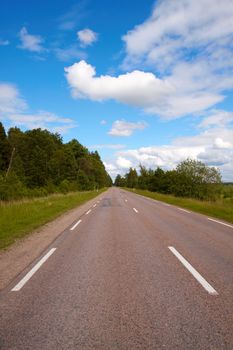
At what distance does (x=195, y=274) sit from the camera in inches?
245

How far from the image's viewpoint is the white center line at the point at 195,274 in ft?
17.3

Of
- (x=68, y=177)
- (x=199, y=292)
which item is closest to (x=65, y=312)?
(x=199, y=292)

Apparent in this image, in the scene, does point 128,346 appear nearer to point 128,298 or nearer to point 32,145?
point 128,298

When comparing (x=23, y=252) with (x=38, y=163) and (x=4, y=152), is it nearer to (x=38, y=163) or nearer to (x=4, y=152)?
(x=38, y=163)

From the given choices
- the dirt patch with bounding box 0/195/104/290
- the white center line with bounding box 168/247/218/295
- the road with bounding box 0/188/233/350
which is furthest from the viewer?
the dirt patch with bounding box 0/195/104/290

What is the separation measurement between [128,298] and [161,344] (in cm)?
145

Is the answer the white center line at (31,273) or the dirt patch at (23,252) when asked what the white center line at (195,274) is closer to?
the white center line at (31,273)

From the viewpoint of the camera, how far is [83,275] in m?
6.25

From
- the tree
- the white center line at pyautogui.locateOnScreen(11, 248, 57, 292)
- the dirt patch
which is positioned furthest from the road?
the tree

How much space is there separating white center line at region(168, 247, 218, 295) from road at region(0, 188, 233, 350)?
0.05 ft

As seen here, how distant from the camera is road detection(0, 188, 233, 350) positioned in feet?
12.1

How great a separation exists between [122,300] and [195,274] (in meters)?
1.96

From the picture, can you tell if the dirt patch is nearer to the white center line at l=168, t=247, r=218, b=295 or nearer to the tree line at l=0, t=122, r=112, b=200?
the white center line at l=168, t=247, r=218, b=295

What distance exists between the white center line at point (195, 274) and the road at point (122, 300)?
16 millimetres
